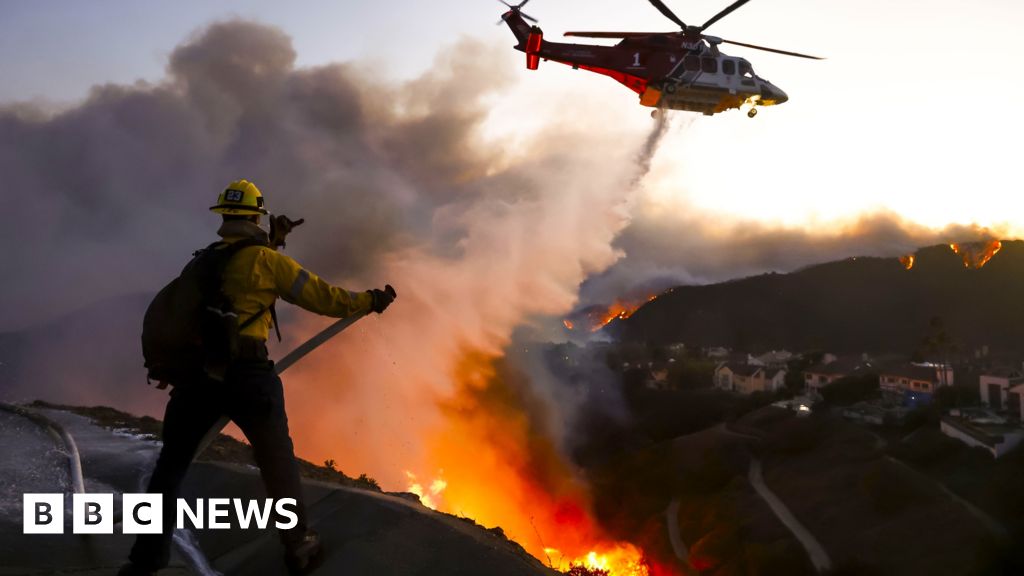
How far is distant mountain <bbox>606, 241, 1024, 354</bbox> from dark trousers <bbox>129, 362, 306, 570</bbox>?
11614cm

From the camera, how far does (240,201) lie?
15.5 ft

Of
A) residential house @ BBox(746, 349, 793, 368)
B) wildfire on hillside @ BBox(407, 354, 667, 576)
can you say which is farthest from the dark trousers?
residential house @ BBox(746, 349, 793, 368)

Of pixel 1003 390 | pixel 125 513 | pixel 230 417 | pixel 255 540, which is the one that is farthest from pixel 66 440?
pixel 1003 390

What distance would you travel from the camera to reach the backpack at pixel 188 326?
434cm

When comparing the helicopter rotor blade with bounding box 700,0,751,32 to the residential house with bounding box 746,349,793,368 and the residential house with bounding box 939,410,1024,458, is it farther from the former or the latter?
the residential house with bounding box 746,349,793,368

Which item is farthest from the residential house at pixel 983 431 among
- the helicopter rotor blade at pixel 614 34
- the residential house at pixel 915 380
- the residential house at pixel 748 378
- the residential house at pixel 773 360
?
the helicopter rotor blade at pixel 614 34

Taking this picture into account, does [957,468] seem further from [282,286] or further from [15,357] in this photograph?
[15,357]

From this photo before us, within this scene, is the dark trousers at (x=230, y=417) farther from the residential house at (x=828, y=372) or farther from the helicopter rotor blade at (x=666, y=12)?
the residential house at (x=828, y=372)

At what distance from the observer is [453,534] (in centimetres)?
535

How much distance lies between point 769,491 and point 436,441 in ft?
72.5

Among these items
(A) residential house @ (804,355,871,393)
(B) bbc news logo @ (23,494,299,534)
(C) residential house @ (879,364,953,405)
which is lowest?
(B) bbc news logo @ (23,494,299,534)

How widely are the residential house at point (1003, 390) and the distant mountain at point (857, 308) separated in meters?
51.2

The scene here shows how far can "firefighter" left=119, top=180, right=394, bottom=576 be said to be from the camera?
4414 millimetres

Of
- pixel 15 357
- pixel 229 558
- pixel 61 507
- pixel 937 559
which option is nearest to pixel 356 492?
pixel 229 558
